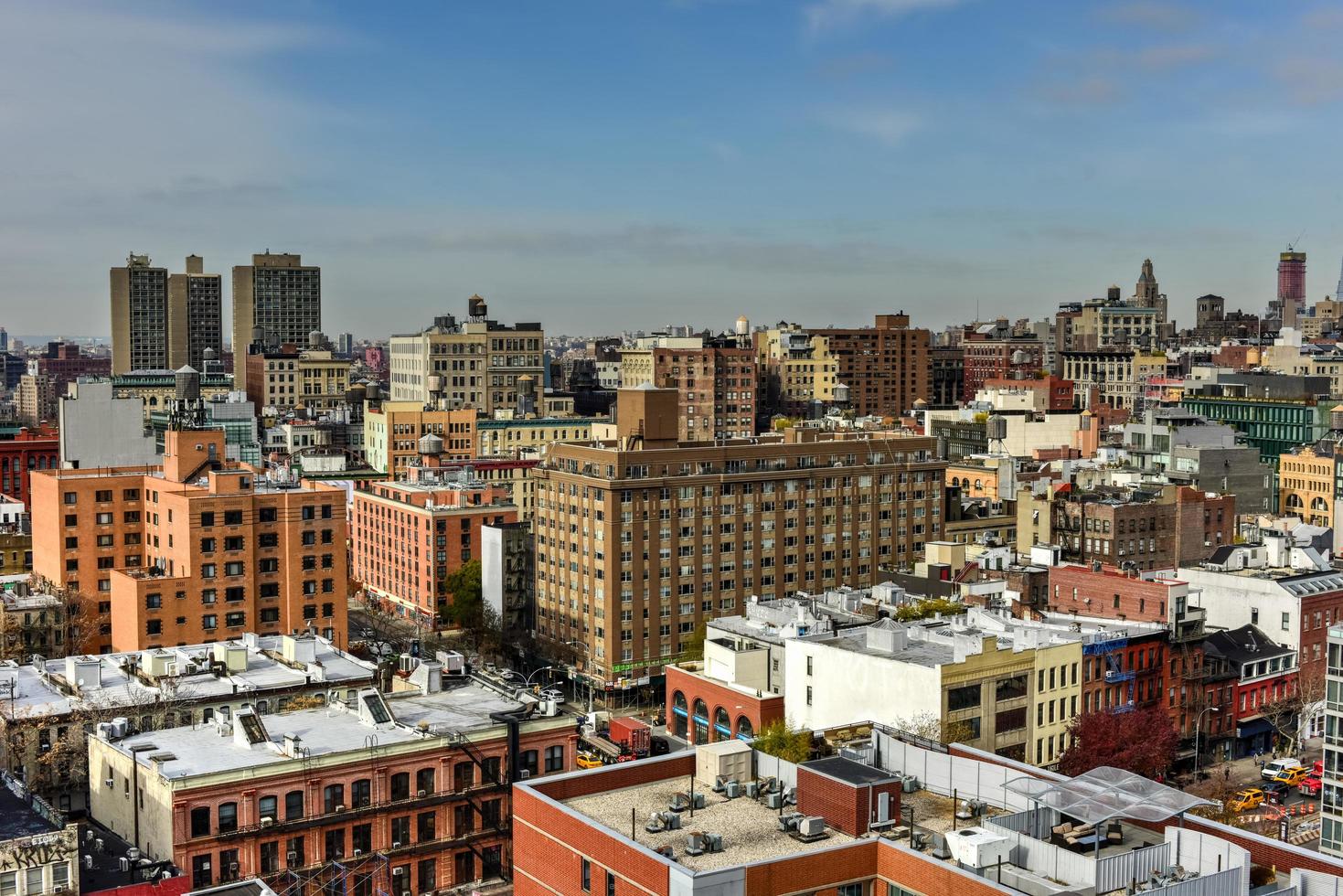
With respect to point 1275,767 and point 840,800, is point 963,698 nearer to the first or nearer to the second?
point 1275,767

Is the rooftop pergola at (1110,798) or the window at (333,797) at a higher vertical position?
the rooftop pergola at (1110,798)

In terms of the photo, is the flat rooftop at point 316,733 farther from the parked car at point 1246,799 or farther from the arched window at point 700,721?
the parked car at point 1246,799

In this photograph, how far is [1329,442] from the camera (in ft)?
650

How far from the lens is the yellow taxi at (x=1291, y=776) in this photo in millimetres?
105125

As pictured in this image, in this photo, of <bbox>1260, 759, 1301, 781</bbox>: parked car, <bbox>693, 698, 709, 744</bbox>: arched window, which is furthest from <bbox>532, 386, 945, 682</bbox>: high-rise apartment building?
<bbox>1260, 759, 1301, 781</bbox>: parked car

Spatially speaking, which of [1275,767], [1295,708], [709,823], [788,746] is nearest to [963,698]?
[788,746]

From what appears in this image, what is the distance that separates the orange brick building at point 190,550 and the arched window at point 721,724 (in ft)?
104

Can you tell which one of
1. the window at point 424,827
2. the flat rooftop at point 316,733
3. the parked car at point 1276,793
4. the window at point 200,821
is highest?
the flat rooftop at point 316,733

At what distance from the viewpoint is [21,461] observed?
188500mm

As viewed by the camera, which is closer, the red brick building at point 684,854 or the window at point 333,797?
the red brick building at point 684,854

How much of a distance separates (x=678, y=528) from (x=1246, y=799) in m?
55.6

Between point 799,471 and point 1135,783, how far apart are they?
94438mm

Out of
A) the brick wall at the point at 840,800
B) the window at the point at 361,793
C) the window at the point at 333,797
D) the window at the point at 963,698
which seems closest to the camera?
the brick wall at the point at 840,800

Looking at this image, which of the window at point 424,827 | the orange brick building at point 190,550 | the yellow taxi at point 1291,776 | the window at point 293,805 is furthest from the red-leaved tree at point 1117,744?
the orange brick building at point 190,550
